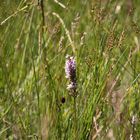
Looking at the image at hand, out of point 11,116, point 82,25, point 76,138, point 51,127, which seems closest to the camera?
point 76,138

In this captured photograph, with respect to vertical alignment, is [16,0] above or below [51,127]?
above

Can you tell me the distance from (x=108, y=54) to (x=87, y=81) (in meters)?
0.14

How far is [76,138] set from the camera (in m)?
1.80

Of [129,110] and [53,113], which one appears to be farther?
[129,110]

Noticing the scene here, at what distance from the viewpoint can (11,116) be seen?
219cm

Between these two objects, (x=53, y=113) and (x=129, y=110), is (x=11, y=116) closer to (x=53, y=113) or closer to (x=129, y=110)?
(x=53, y=113)

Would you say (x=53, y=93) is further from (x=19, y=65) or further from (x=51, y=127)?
(x=19, y=65)

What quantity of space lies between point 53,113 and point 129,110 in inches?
14.2

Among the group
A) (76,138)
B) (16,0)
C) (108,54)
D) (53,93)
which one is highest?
(16,0)

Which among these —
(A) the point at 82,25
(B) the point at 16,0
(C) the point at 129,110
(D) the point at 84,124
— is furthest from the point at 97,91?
(A) the point at 82,25

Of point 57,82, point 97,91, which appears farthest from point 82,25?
point 97,91

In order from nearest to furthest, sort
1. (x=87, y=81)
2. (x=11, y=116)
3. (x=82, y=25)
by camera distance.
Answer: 1. (x=87, y=81)
2. (x=11, y=116)
3. (x=82, y=25)


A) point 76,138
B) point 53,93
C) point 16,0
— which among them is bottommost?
point 76,138

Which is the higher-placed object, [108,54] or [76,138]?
[108,54]
